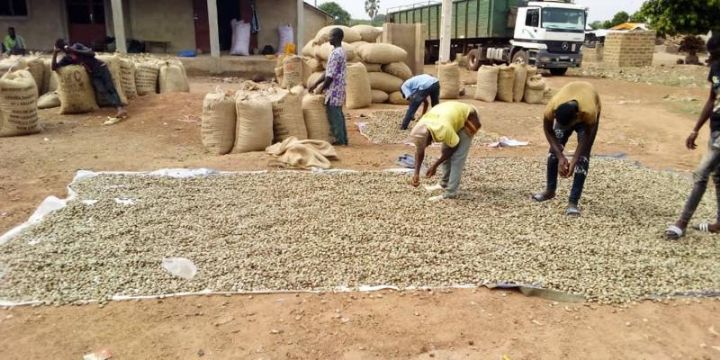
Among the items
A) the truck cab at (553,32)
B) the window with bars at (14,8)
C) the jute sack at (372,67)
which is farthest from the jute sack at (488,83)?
the window with bars at (14,8)

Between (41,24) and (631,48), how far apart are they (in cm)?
1871

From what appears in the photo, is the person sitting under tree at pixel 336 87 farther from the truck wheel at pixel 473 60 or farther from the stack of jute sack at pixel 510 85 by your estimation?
the truck wheel at pixel 473 60

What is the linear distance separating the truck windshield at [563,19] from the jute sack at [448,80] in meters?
6.13

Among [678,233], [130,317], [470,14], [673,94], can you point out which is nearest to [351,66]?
[678,233]

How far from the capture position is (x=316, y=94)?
21.8 feet

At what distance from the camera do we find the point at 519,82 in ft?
35.4

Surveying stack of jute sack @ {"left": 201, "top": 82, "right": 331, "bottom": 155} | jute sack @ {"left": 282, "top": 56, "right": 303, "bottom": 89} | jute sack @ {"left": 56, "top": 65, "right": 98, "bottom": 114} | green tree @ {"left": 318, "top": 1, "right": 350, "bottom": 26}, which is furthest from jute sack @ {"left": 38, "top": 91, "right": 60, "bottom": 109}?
green tree @ {"left": 318, "top": 1, "right": 350, "bottom": 26}

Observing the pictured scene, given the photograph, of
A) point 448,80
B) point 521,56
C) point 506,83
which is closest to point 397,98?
point 448,80

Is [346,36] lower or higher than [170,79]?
higher

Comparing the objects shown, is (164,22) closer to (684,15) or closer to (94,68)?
(94,68)

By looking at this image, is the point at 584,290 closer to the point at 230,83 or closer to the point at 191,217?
the point at 191,217

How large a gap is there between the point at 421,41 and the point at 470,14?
787 cm

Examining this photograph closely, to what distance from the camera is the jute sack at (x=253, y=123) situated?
236 inches

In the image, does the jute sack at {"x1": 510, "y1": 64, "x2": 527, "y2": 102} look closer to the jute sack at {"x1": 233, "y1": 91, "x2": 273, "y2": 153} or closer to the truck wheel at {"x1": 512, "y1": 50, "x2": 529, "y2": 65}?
the truck wheel at {"x1": 512, "y1": 50, "x2": 529, "y2": 65}
